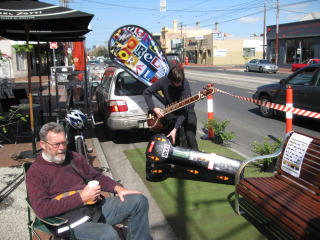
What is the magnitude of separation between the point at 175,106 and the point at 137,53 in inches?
98.1

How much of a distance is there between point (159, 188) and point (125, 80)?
3.32 metres

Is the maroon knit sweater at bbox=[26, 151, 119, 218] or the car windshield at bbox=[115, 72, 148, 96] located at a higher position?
the car windshield at bbox=[115, 72, 148, 96]

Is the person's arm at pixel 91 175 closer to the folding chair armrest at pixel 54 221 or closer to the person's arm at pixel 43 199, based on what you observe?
the person's arm at pixel 43 199

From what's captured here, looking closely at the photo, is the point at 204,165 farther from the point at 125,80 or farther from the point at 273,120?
the point at 273,120

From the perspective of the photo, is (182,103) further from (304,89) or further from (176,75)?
(304,89)

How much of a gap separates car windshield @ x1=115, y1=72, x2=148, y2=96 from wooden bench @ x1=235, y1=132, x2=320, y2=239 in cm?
386

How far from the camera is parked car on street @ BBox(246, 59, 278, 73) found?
110 ft

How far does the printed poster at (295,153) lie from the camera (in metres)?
3.38

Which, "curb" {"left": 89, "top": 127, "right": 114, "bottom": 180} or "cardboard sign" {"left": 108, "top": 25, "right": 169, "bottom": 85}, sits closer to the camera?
"curb" {"left": 89, "top": 127, "right": 114, "bottom": 180}

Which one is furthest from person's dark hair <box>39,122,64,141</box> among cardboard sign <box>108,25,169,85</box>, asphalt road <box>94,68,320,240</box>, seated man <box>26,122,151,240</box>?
cardboard sign <box>108,25,169,85</box>

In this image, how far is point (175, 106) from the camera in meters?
5.16

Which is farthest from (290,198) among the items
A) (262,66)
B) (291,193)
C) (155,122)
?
(262,66)

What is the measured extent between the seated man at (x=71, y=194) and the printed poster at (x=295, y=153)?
5.53ft

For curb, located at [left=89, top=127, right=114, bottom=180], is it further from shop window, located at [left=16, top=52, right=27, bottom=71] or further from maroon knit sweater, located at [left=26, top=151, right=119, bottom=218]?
shop window, located at [left=16, top=52, right=27, bottom=71]
